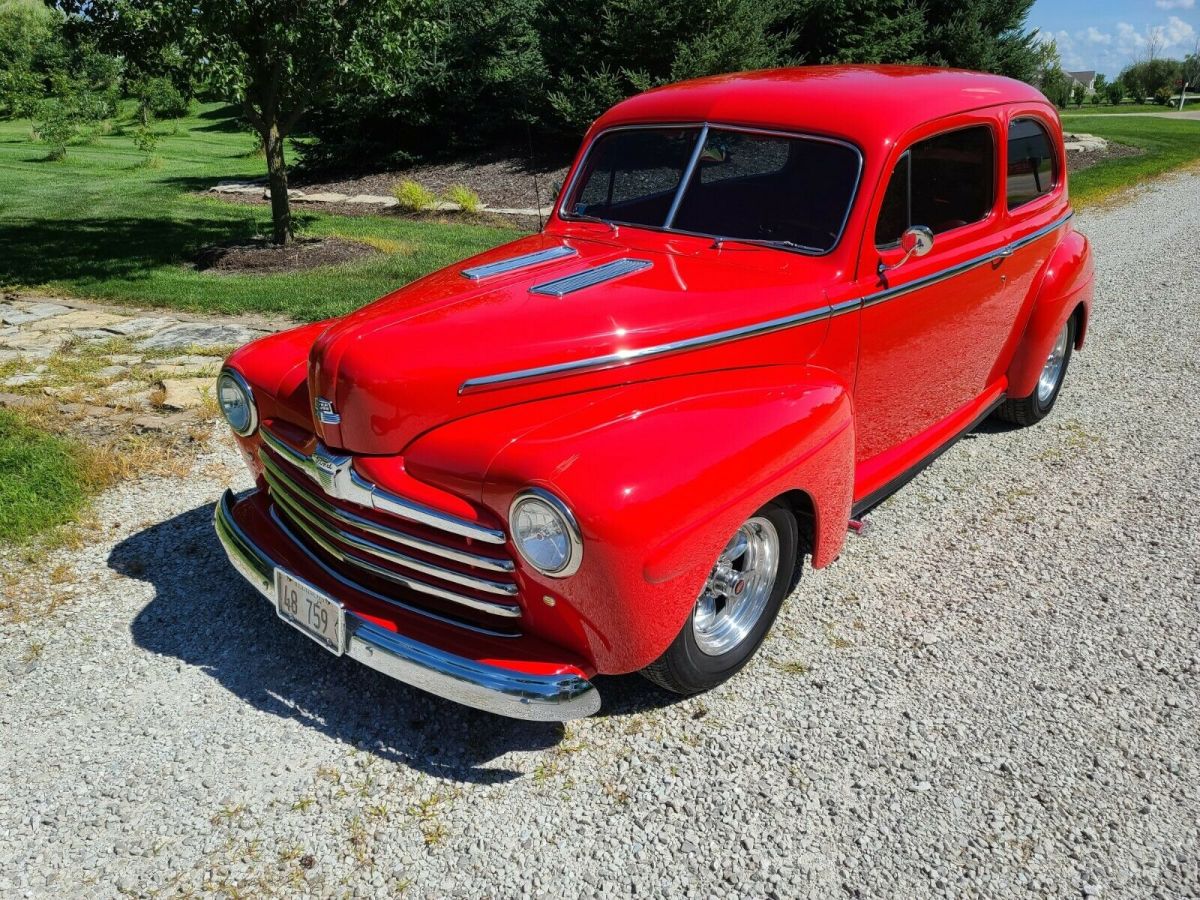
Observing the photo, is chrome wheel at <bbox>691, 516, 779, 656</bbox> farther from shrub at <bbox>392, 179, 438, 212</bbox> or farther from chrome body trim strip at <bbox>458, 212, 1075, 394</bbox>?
shrub at <bbox>392, 179, 438, 212</bbox>

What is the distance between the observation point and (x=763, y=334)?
326 cm

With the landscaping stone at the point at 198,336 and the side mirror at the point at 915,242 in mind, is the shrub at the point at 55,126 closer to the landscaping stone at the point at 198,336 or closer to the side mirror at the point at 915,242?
the landscaping stone at the point at 198,336

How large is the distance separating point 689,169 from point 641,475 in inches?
67.0

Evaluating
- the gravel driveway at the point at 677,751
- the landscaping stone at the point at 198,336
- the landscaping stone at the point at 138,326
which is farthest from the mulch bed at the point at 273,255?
the gravel driveway at the point at 677,751

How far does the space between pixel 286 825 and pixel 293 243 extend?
8.25 meters

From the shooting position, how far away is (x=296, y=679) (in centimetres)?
329

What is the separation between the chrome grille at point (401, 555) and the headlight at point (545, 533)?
0.35ft

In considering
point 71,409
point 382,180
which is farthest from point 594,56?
point 71,409

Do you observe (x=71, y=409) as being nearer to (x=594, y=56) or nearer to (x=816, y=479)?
(x=816, y=479)

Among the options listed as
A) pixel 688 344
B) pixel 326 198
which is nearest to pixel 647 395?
pixel 688 344

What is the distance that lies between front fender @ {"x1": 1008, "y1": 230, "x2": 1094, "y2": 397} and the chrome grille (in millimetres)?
3443

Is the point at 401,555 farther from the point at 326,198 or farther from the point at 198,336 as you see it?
the point at 326,198

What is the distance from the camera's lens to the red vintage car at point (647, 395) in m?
2.62

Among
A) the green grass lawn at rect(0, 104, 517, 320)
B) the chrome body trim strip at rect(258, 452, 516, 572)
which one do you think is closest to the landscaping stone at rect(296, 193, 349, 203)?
the green grass lawn at rect(0, 104, 517, 320)
